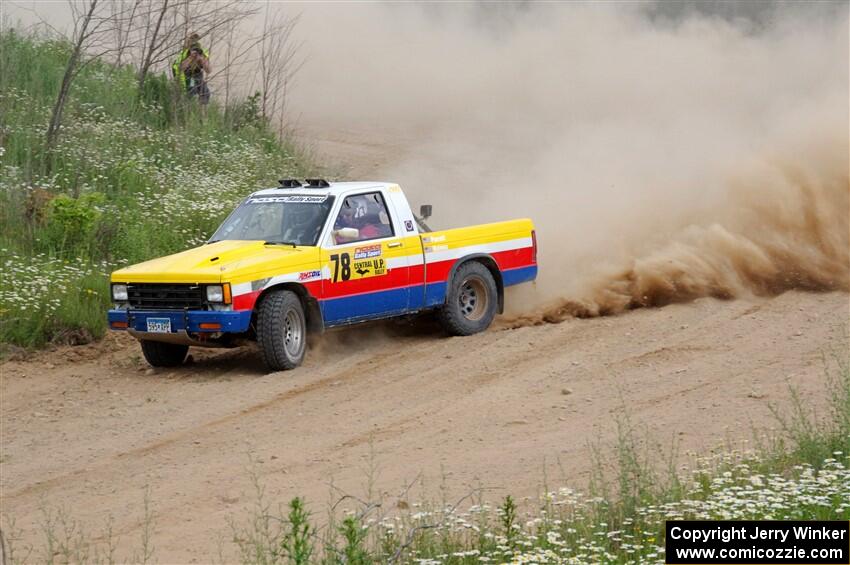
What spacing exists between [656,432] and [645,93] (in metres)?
18.7

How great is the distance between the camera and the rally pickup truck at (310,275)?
1192 centimetres

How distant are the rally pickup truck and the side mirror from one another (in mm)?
13

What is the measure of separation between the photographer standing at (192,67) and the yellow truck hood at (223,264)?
7855 mm

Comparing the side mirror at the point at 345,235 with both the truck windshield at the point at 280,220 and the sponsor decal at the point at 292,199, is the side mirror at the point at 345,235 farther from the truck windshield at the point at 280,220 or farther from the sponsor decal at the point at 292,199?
the sponsor decal at the point at 292,199

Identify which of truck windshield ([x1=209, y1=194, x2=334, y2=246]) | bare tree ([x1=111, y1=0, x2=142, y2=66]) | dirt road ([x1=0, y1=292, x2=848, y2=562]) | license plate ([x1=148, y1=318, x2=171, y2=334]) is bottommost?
dirt road ([x1=0, y1=292, x2=848, y2=562])

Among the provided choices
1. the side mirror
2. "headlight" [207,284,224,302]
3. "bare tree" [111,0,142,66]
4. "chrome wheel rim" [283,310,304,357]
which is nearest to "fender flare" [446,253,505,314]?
the side mirror

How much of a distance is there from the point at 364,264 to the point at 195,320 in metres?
1.94

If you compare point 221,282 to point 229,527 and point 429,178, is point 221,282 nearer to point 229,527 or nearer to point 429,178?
point 229,527

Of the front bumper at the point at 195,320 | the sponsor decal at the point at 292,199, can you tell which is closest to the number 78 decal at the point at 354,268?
the sponsor decal at the point at 292,199

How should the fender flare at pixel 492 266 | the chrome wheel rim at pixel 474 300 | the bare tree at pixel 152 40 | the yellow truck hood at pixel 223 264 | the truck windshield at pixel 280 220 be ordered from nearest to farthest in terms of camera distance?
the yellow truck hood at pixel 223 264 → the truck windshield at pixel 280 220 → the fender flare at pixel 492 266 → the chrome wheel rim at pixel 474 300 → the bare tree at pixel 152 40

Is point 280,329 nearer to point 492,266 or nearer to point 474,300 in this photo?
point 474,300

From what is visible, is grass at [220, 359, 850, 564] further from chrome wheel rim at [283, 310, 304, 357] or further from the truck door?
the truck door

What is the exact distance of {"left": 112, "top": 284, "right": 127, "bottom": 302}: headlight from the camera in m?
12.3

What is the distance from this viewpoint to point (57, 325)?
44.8 ft
